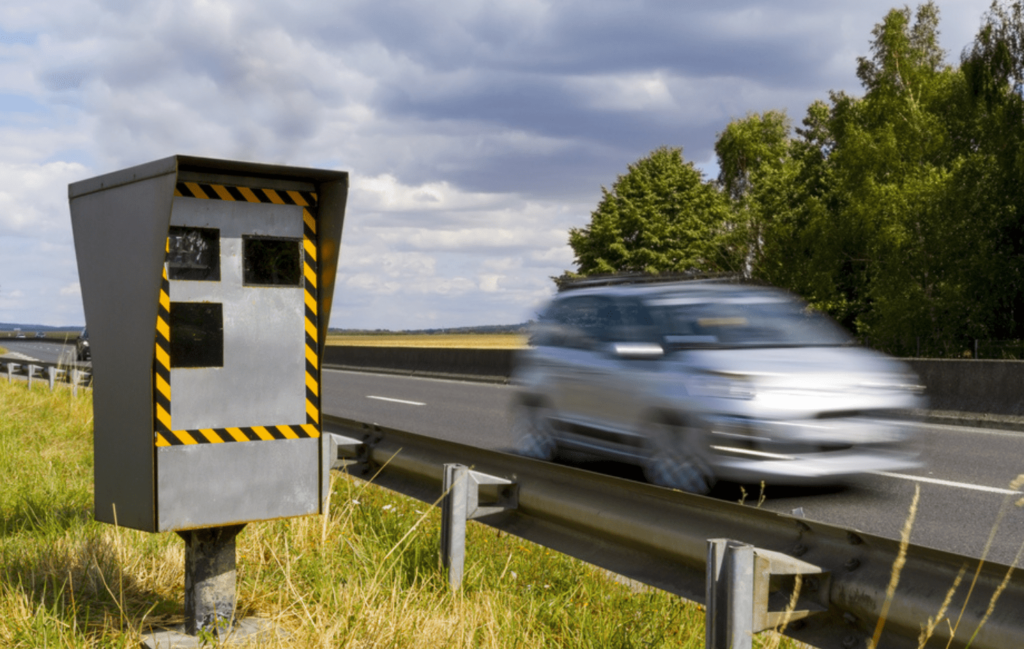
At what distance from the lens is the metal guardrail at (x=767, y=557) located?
8.06 ft

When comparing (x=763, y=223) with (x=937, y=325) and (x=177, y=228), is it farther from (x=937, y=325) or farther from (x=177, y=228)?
(x=177, y=228)

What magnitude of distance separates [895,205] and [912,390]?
33685mm

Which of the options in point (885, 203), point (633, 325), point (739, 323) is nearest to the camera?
point (739, 323)

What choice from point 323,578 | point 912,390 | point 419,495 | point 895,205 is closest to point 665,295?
point 912,390

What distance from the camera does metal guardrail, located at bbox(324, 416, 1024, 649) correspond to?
2457mm

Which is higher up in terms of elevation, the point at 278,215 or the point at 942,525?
the point at 278,215

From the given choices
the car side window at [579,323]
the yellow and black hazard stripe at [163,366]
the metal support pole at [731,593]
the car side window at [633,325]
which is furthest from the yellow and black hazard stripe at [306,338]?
the car side window at [579,323]

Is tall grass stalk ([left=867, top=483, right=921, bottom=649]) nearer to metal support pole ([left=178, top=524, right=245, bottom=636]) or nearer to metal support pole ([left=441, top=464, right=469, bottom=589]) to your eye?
metal support pole ([left=441, top=464, right=469, bottom=589])

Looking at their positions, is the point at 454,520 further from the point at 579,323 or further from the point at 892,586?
the point at 579,323

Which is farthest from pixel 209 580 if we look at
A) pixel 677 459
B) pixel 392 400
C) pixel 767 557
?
pixel 392 400

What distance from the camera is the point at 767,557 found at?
9.22ft

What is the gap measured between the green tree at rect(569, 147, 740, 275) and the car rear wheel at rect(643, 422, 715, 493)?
5295 centimetres

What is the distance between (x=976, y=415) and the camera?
540 inches

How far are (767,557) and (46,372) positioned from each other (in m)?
18.1
